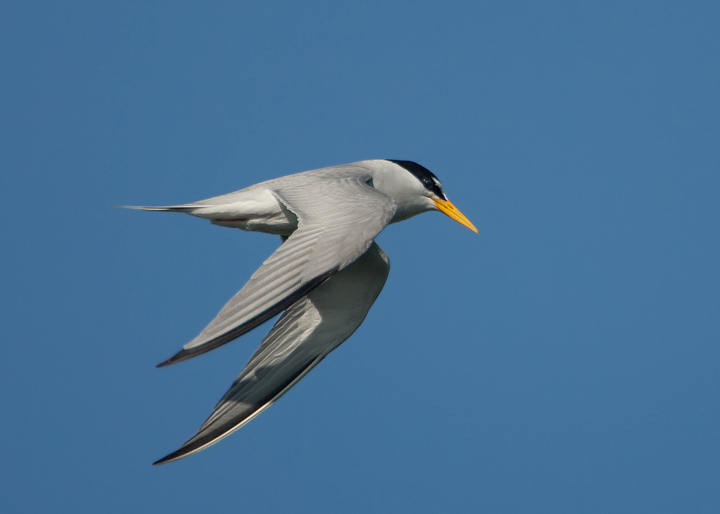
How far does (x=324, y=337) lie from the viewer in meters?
7.85

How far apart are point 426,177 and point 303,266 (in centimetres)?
337

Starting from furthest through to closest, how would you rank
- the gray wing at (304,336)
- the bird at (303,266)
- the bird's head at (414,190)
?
the bird's head at (414,190)
the gray wing at (304,336)
the bird at (303,266)

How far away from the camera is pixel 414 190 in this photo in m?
8.56

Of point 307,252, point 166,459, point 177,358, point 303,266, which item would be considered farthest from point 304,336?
point 177,358

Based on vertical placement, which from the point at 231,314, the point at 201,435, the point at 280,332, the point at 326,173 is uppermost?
the point at 326,173

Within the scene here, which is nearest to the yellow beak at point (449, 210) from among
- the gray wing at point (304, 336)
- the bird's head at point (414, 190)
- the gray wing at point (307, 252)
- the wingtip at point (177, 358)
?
the bird's head at point (414, 190)

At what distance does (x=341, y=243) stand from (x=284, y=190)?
4.78 feet

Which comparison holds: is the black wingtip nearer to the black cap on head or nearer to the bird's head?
the bird's head

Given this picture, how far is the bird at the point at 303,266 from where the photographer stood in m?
5.22

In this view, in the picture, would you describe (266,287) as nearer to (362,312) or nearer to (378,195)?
(378,195)

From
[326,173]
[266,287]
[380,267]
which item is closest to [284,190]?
[326,173]

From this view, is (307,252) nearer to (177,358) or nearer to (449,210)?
(177,358)

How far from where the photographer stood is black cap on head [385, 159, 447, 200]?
859 centimetres

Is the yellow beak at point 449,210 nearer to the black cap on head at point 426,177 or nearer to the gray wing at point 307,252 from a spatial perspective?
the black cap on head at point 426,177
